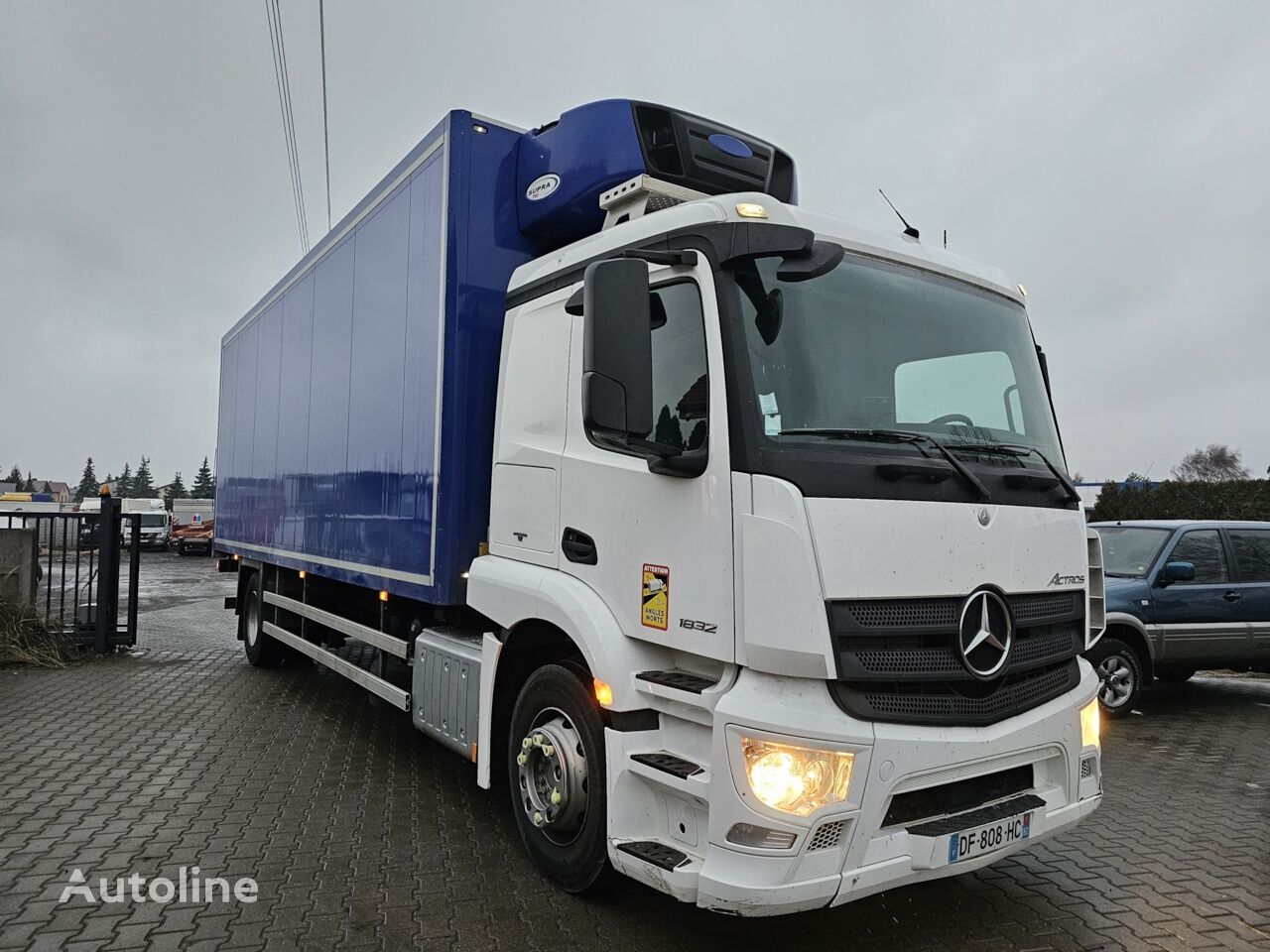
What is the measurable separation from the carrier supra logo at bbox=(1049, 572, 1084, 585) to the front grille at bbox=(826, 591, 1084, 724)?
23cm

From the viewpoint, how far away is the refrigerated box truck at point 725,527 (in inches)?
113

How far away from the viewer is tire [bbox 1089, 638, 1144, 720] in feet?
25.2

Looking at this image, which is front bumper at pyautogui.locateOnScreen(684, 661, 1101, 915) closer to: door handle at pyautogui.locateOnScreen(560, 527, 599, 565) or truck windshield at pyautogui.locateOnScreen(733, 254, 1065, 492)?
truck windshield at pyautogui.locateOnScreen(733, 254, 1065, 492)

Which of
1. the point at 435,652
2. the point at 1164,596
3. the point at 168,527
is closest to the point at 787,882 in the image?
the point at 435,652

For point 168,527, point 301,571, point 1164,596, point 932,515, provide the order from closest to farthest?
1. point 932,515
2. point 301,571
3. point 1164,596
4. point 168,527

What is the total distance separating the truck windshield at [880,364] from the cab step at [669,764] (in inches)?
45.5

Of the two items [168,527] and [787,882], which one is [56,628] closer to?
[787,882]

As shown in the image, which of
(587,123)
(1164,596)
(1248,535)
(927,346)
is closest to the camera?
(927,346)

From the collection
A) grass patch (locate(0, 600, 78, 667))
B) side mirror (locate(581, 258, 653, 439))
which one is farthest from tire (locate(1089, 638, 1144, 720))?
grass patch (locate(0, 600, 78, 667))

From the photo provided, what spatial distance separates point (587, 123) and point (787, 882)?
12.2 ft

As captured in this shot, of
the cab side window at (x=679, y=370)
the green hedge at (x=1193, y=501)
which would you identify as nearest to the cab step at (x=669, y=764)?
the cab side window at (x=679, y=370)

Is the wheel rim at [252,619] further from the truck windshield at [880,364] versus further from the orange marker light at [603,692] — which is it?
the truck windshield at [880,364]

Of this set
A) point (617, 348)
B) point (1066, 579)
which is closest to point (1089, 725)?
point (1066, 579)

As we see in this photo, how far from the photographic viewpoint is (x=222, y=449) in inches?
417
